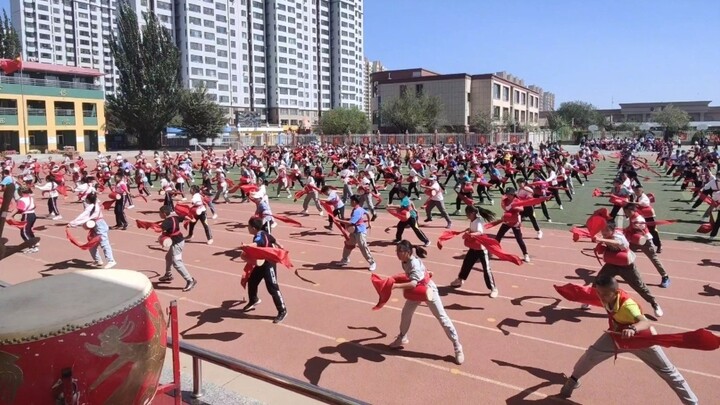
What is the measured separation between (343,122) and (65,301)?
7096 centimetres

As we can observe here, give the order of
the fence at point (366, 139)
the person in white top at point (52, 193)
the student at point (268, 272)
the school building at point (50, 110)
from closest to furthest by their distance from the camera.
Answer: the student at point (268, 272) < the person in white top at point (52, 193) < the school building at point (50, 110) < the fence at point (366, 139)

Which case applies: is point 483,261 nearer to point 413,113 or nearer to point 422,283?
point 422,283

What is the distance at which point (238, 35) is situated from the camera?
3551 inches

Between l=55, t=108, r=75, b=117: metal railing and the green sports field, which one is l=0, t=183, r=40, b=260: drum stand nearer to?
the green sports field

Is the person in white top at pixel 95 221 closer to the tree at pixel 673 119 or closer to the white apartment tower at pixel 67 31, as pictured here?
the tree at pixel 673 119

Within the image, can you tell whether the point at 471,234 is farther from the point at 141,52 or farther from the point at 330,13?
the point at 330,13

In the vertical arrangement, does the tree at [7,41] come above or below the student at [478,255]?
above

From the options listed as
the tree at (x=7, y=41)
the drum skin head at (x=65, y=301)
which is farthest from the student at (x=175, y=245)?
the tree at (x=7, y=41)

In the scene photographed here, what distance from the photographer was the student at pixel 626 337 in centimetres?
471

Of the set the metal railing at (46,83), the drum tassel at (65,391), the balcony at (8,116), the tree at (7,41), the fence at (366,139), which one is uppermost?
the tree at (7,41)

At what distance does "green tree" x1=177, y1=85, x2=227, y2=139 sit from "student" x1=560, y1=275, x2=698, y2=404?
60.3 metres

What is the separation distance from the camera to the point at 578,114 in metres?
95.2

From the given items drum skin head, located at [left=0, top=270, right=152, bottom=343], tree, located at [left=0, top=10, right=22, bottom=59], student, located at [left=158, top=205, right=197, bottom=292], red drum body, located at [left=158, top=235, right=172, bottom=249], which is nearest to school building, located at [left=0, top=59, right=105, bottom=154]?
tree, located at [left=0, top=10, right=22, bottom=59]

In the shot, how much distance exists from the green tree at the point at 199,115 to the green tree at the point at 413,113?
2294 cm
